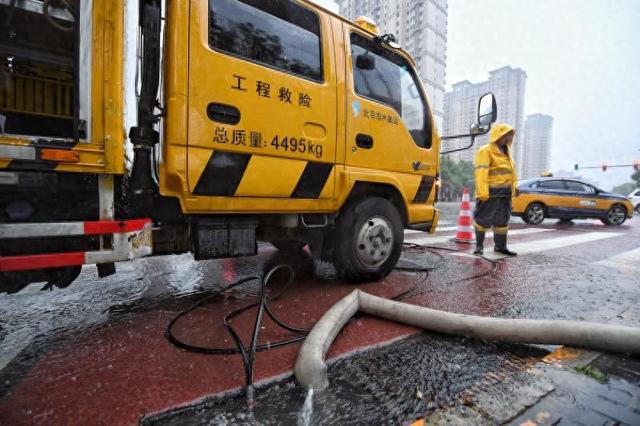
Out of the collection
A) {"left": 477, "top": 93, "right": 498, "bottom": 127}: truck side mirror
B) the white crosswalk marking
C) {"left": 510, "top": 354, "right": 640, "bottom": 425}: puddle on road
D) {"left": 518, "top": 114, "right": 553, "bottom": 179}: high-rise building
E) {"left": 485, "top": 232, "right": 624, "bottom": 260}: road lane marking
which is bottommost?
{"left": 510, "top": 354, "right": 640, "bottom": 425}: puddle on road

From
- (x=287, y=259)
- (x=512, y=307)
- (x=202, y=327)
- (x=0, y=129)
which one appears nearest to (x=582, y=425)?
(x=512, y=307)

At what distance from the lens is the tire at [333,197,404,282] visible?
9.18ft

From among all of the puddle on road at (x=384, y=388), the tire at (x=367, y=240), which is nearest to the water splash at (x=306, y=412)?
the puddle on road at (x=384, y=388)

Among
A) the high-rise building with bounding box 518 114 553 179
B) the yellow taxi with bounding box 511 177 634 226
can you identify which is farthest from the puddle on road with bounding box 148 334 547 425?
the high-rise building with bounding box 518 114 553 179

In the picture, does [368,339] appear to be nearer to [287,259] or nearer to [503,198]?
[287,259]

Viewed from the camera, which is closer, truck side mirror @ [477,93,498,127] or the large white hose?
the large white hose

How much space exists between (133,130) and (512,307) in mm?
2942

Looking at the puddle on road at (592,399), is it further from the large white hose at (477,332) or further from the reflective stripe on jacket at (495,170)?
the reflective stripe on jacket at (495,170)

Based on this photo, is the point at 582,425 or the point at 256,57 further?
the point at 256,57

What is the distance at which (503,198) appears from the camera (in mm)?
4465

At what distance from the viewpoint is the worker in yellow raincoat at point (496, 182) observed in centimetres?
438

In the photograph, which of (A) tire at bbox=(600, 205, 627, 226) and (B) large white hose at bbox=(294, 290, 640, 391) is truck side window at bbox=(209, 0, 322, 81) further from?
(A) tire at bbox=(600, 205, 627, 226)

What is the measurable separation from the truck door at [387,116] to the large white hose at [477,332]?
131 cm

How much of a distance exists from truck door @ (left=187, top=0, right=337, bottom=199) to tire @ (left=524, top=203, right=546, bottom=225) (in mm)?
9421
